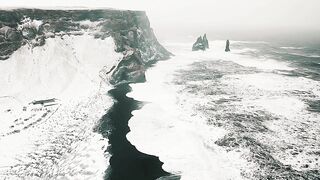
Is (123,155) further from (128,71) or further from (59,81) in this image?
(128,71)

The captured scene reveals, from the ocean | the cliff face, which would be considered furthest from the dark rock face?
the ocean

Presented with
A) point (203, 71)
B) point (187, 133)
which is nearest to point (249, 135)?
point (187, 133)

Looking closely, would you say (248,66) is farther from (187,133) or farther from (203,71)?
(187,133)

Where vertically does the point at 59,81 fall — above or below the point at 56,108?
above

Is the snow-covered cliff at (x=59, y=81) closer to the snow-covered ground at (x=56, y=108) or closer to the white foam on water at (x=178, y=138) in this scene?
the snow-covered ground at (x=56, y=108)

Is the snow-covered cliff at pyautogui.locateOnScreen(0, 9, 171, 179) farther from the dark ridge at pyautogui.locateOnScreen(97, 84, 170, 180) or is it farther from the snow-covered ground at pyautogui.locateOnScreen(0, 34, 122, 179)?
the dark ridge at pyautogui.locateOnScreen(97, 84, 170, 180)

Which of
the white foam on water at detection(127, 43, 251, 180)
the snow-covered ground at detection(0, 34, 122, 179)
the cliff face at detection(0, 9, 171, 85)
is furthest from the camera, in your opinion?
the cliff face at detection(0, 9, 171, 85)

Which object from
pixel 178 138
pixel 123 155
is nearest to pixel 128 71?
pixel 178 138
